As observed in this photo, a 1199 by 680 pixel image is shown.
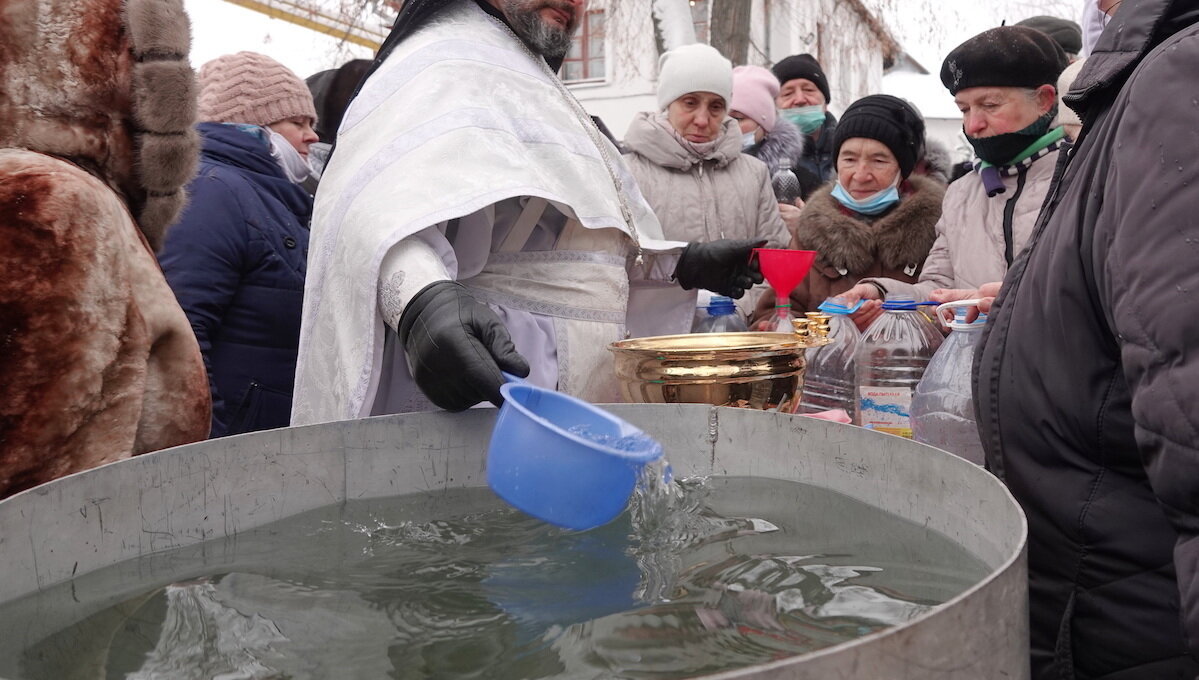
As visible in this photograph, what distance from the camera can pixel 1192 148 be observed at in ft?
3.25

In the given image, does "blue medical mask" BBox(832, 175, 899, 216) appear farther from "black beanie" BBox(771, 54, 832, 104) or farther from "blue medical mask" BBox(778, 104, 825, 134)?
"black beanie" BBox(771, 54, 832, 104)

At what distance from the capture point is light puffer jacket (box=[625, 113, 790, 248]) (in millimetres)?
4613

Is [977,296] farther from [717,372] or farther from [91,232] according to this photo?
[91,232]

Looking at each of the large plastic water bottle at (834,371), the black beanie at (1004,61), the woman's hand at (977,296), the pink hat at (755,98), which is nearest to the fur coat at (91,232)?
the woman's hand at (977,296)

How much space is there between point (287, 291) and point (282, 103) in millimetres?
1169

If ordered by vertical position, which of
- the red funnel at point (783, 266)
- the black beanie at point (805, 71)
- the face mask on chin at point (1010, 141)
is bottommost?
the red funnel at point (783, 266)

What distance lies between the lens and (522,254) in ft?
7.59

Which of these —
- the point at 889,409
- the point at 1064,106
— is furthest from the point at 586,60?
the point at 889,409

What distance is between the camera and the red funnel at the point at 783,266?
8.31 feet

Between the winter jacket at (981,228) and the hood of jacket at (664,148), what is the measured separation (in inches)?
50.3

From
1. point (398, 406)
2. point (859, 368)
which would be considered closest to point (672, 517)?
point (398, 406)

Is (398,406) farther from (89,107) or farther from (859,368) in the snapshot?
(859,368)

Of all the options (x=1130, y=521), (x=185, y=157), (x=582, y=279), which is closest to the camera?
(x=1130, y=521)

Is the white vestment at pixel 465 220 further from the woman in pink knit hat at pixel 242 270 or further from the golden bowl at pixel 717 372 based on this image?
the woman in pink knit hat at pixel 242 270
